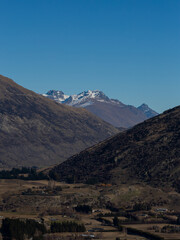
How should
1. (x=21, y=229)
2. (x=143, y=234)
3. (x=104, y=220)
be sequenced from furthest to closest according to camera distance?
1. (x=104, y=220)
2. (x=143, y=234)
3. (x=21, y=229)

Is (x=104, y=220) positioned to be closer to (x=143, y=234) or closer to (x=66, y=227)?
(x=66, y=227)

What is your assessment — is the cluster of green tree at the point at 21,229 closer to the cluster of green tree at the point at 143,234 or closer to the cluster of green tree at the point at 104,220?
the cluster of green tree at the point at 143,234

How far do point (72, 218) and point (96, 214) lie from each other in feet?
48.1

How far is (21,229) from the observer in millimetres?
148625

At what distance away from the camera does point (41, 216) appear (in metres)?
189

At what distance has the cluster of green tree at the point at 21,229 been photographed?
14538 centimetres

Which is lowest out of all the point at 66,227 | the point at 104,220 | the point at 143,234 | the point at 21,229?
the point at 143,234

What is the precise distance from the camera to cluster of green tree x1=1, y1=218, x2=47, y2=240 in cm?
14538

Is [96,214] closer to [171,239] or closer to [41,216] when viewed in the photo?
[41,216]

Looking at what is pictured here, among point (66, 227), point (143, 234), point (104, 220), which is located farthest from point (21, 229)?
point (104, 220)

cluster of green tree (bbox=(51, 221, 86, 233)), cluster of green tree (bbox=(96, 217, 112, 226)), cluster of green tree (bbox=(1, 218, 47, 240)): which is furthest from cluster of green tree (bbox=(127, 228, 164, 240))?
cluster of green tree (bbox=(1, 218, 47, 240))

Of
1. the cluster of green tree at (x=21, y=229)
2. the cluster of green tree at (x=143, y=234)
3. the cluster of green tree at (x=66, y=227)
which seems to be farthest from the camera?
the cluster of green tree at (x=66, y=227)

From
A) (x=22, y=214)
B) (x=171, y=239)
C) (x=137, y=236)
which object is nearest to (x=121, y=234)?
(x=137, y=236)

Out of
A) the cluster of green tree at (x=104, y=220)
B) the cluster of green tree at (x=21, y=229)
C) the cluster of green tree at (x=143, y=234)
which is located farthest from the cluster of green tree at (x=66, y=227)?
the cluster of green tree at (x=104, y=220)
